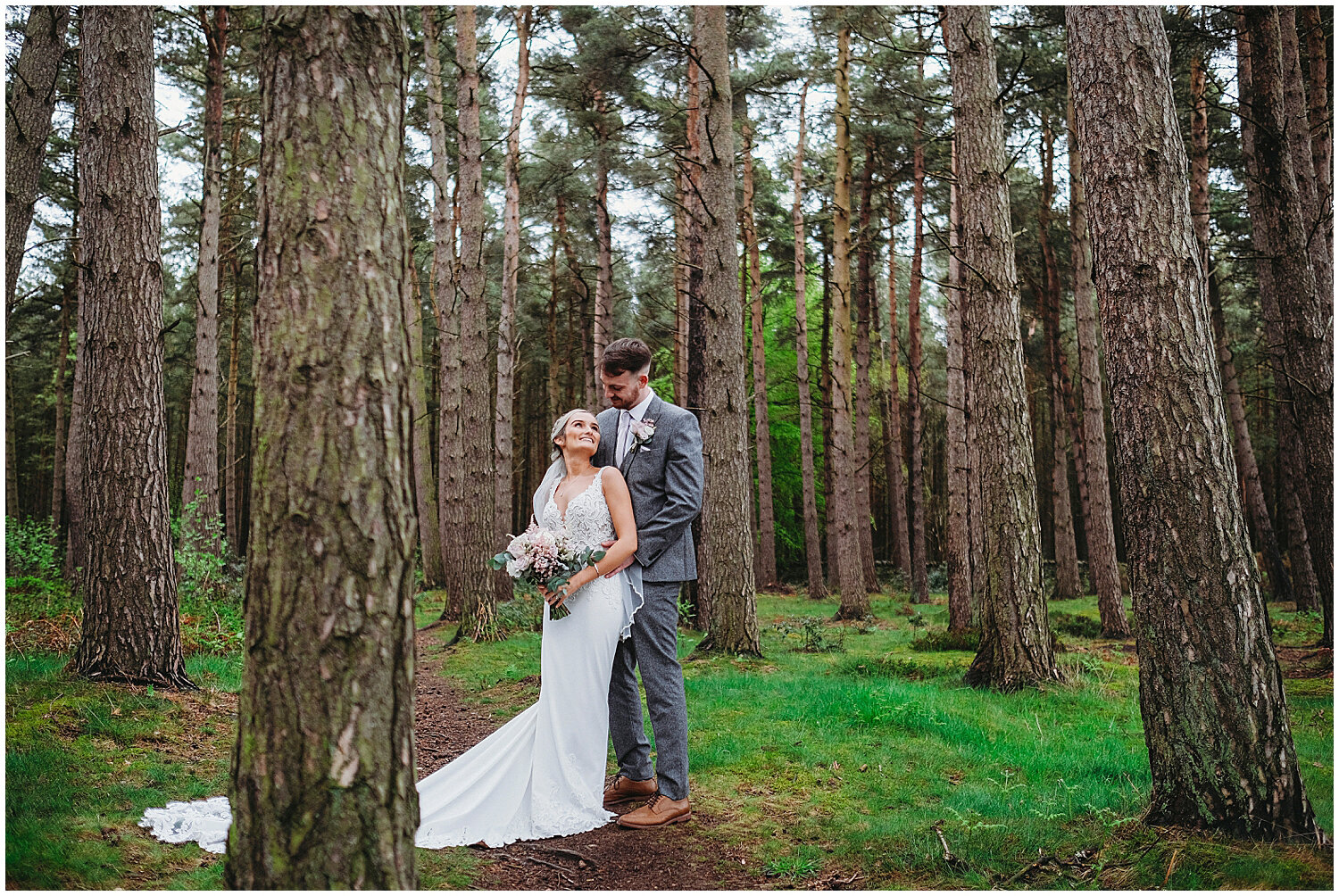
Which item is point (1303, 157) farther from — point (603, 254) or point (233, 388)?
point (233, 388)

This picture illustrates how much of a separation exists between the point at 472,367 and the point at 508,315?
4020 mm

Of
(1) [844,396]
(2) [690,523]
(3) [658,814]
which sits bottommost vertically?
(3) [658,814]

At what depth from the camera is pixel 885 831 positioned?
12.8ft

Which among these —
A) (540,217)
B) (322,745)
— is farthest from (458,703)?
(540,217)

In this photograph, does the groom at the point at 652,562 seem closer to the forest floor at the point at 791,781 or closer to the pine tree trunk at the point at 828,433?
the forest floor at the point at 791,781

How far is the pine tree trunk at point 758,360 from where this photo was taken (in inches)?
735

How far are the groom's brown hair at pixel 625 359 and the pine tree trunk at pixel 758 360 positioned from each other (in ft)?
43.2

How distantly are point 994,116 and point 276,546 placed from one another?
766 cm

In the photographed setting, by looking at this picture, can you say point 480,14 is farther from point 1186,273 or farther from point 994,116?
point 1186,273

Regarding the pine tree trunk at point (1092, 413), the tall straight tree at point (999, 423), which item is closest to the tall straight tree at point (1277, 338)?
the tall straight tree at point (999, 423)

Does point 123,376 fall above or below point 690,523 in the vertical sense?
above

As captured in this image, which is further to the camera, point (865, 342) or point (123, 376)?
point (865, 342)

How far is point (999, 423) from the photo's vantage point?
732 cm

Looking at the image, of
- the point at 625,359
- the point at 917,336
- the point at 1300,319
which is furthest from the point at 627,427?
the point at 917,336
